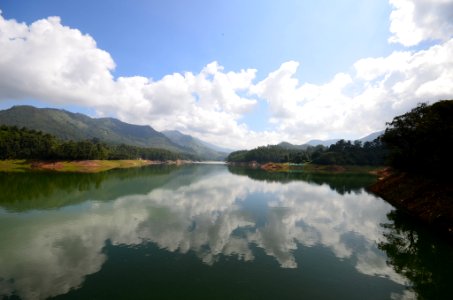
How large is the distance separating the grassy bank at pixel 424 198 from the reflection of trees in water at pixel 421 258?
9.87ft

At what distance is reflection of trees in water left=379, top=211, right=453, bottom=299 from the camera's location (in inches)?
755

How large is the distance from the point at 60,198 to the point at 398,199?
245 ft

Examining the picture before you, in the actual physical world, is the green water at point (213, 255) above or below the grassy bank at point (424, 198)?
below

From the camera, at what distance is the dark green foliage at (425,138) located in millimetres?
44031

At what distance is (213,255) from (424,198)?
147 feet

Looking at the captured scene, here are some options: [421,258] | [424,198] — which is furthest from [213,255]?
[424,198]

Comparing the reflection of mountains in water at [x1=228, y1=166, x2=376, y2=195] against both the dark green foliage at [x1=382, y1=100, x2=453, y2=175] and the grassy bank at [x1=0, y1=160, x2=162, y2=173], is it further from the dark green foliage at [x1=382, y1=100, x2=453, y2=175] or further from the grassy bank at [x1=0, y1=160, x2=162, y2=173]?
the grassy bank at [x1=0, y1=160, x2=162, y2=173]

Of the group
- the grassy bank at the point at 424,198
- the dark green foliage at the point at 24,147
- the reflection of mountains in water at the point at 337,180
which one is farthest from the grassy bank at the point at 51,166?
the grassy bank at the point at 424,198

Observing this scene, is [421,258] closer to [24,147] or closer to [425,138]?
[425,138]

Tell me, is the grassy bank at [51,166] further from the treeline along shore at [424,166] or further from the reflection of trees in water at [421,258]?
the reflection of trees in water at [421,258]

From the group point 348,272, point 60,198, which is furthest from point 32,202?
point 348,272

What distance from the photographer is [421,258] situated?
25141mm

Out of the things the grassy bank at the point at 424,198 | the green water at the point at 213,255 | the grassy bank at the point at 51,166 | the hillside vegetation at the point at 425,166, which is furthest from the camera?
the grassy bank at the point at 51,166

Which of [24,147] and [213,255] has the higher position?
[24,147]
